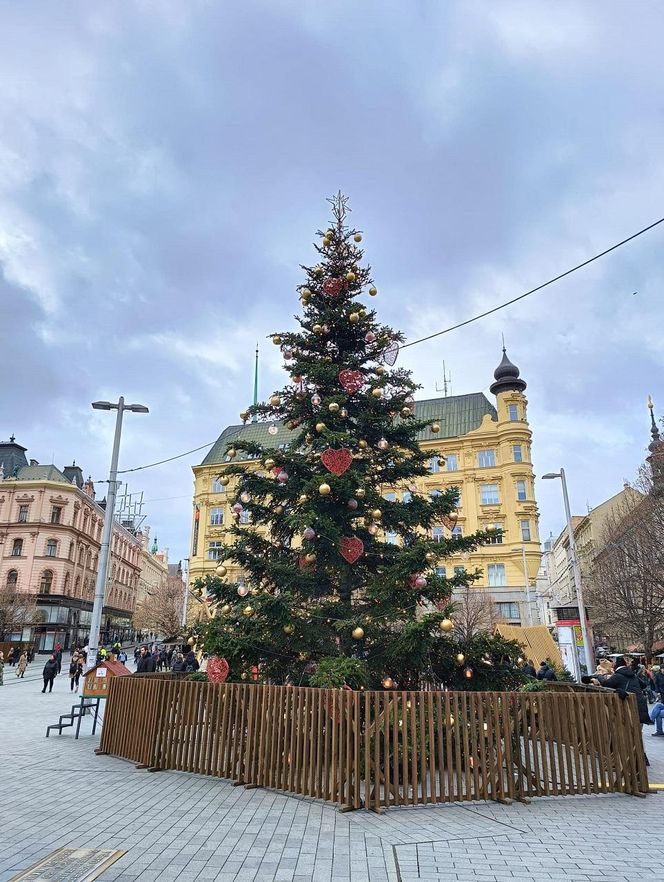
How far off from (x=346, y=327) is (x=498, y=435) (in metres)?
40.8

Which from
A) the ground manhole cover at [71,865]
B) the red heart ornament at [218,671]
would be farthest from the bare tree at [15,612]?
the ground manhole cover at [71,865]

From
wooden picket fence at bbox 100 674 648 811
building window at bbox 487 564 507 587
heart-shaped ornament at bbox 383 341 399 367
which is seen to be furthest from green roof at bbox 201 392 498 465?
wooden picket fence at bbox 100 674 648 811

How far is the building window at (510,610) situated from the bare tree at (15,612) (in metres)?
40.0

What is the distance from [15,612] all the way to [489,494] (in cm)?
4212

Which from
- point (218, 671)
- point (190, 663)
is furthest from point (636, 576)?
point (218, 671)

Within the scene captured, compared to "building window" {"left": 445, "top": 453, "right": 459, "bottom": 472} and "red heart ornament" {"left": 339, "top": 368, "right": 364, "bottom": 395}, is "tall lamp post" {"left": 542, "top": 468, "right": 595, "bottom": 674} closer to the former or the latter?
"red heart ornament" {"left": 339, "top": 368, "right": 364, "bottom": 395}

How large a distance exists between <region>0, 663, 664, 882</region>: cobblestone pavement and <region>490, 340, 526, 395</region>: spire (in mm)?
44652

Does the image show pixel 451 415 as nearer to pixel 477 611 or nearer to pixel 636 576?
pixel 477 611

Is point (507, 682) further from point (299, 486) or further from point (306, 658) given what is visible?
point (299, 486)

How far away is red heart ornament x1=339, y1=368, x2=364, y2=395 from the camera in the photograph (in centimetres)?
1219

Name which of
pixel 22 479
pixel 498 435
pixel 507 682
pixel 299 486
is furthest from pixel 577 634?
pixel 22 479

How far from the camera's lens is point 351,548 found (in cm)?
1123

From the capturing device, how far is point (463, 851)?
6.09m

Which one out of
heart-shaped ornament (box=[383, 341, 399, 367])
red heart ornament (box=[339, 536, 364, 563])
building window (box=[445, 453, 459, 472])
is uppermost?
building window (box=[445, 453, 459, 472])
